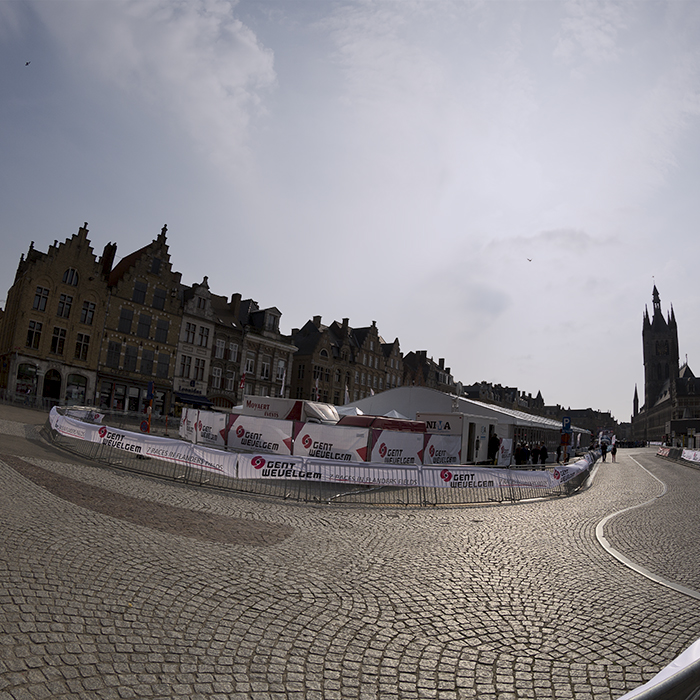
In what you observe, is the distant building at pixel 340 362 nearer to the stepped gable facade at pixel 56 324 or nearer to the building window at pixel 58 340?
the stepped gable facade at pixel 56 324

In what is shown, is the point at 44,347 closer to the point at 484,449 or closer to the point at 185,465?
the point at 185,465

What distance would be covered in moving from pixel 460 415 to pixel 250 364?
1287 inches

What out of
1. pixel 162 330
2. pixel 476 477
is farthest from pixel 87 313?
pixel 476 477

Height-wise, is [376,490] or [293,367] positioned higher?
[293,367]

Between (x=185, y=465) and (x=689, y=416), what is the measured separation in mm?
132211

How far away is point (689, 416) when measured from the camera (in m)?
116

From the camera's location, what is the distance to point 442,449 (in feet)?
Result: 71.2

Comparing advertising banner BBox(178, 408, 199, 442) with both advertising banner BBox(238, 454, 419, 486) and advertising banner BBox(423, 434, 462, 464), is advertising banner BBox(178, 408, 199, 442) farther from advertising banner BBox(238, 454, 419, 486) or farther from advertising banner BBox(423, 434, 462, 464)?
advertising banner BBox(238, 454, 419, 486)

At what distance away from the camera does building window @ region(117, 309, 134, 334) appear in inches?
1673

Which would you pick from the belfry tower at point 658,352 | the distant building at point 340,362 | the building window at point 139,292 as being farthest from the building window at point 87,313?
the belfry tower at point 658,352

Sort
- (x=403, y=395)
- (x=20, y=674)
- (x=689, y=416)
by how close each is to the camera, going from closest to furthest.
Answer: (x=20, y=674) < (x=403, y=395) < (x=689, y=416)

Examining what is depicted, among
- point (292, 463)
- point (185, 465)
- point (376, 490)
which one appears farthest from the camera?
point (376, 490)

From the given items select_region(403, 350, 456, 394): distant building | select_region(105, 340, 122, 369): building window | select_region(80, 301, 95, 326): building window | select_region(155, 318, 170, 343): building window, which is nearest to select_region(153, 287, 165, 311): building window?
select_region(155, 318, 170, 343): building window

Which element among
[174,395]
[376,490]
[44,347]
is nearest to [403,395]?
[376,490]
